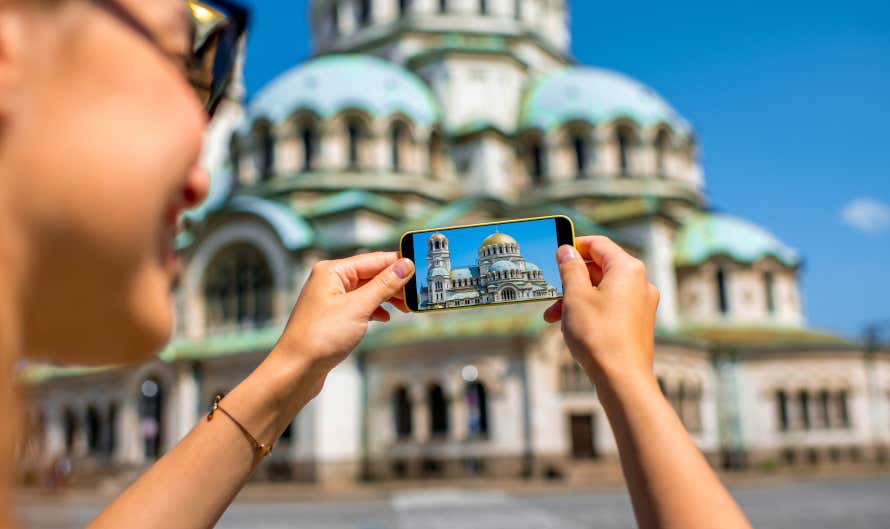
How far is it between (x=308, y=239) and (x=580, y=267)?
80.4ft

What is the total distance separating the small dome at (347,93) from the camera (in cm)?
2805

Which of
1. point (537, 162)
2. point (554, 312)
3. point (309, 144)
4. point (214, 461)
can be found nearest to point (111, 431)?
point (309, 144)

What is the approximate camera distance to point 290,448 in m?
24.5

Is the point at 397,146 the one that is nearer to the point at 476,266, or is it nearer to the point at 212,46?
the point at 476,266

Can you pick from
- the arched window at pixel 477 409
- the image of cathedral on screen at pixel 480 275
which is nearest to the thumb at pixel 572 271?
the image of cathedral on screen at pixel 480 275

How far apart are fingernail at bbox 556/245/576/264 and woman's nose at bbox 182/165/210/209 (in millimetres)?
832

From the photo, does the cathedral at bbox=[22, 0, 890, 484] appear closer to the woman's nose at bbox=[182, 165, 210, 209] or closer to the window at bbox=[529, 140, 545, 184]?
the window at bbox=[529, 140, 545, 184]

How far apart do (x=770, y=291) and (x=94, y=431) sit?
81.3 ft

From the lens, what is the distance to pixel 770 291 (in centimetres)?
2952

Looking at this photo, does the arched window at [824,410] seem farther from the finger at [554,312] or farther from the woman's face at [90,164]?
the woman's face at [90,164]

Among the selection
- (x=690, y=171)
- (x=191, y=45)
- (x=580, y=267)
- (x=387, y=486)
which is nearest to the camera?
(x=191, y=45)

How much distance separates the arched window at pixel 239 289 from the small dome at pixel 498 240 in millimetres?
25199

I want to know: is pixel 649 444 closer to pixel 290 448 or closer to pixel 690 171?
pixel 290 448

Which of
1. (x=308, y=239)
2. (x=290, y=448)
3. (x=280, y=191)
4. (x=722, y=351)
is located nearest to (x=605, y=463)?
(x=722, y=351)
